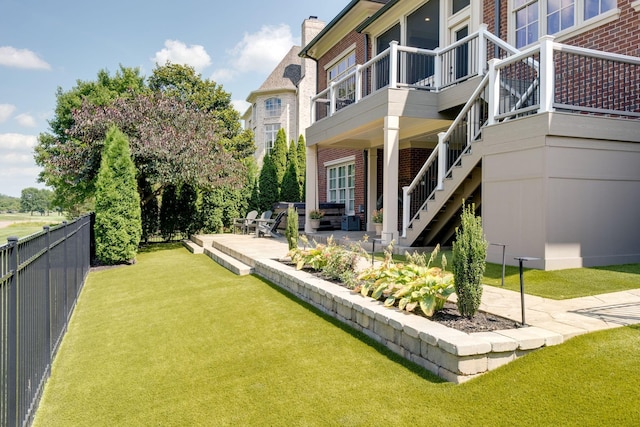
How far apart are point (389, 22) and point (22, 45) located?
20957 mm

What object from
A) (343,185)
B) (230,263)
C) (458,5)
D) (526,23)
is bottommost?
(230,263)

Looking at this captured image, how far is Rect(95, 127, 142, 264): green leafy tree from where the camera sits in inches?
431

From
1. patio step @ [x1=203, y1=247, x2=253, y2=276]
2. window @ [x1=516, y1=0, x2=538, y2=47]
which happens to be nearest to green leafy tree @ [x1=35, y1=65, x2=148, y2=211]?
patio step @ [x1=203, y1=247, x2=253, y2=276]

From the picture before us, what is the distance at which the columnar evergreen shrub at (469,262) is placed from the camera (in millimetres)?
3748

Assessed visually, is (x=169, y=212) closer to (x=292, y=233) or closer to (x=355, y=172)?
(x=355, y=172)

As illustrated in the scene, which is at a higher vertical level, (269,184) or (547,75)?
(547,75)

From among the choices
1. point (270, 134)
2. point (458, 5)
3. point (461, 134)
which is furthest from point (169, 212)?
point (270, 134)

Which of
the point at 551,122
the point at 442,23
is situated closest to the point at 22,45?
the point at 442,23

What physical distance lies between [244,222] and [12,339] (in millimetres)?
13949

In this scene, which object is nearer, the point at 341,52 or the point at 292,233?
the point at 292,233

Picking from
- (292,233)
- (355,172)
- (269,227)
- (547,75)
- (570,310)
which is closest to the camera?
(570,310)

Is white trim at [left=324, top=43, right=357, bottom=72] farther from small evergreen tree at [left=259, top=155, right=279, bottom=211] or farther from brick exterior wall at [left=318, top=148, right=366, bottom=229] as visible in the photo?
small evergreen tree at [left=259, top=155, right=279, bottom=211]

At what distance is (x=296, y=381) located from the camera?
3562 millimetres

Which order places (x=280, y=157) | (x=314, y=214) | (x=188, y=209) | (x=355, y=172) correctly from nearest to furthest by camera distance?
(x=314, y=214), (x=355, y=172), (x=188, y=209), (x=280, y=157)
